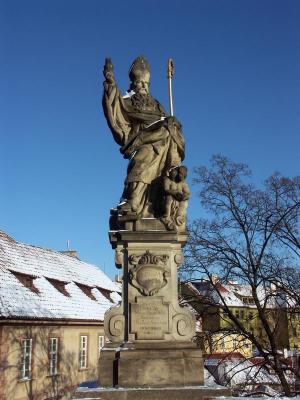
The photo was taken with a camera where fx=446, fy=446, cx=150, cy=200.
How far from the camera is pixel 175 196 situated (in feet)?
20.7

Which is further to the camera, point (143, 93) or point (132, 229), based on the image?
point (143, 93)

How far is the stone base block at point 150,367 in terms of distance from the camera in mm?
5539

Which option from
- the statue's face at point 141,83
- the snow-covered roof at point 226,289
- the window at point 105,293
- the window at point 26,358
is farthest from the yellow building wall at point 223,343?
the window at point 105,293

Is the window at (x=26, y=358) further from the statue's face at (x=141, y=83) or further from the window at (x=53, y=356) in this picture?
the statue's face at (x=141, y=83)

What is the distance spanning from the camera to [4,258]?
71.6ft

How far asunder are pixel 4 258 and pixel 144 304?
57.1 ft

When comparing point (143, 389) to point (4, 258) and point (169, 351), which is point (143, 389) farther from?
point (4, 258)

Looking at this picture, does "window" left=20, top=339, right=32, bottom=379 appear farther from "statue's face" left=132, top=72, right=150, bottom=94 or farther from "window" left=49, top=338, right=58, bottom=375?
"statue's face" left=132, top=72, right=150, bottom=94

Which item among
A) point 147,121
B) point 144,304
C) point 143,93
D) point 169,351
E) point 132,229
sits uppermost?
point 143,93

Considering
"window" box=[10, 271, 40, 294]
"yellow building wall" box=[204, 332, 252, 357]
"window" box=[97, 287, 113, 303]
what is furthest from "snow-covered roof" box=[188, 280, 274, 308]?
"window" box=[97, 287, 113, 303]

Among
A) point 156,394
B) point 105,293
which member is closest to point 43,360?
point 105,293

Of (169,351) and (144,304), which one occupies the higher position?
(144,304)

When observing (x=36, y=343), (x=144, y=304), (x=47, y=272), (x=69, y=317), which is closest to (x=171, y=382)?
(x=144, y=304)

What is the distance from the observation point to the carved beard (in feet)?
23.6
